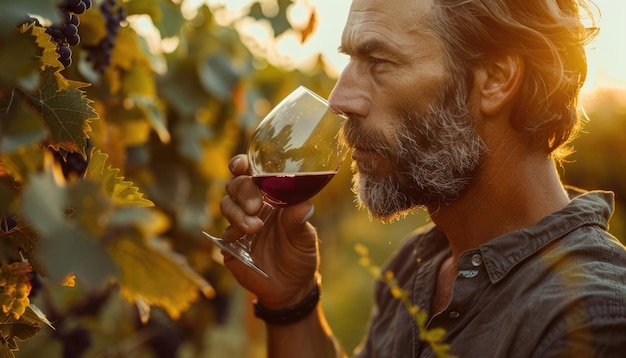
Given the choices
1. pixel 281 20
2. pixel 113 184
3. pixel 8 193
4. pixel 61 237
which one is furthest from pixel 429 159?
pixel 61 237

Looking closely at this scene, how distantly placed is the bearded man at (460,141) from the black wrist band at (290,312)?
80mm

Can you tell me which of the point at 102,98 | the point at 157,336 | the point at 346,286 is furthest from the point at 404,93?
the point at 346,286

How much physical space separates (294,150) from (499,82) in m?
0.67

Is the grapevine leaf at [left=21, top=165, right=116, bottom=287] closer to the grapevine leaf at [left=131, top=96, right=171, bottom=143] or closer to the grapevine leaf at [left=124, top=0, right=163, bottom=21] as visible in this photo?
the grapevine leaf at [left=124, top=0, right=163, bottom=21]

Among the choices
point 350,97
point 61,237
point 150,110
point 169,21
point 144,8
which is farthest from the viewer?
point 169,21

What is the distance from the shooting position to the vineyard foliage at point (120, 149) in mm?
1136

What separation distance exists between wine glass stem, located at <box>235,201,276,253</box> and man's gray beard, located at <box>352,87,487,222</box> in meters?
0.29

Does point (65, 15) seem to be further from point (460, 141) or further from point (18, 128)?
point (460, 141)

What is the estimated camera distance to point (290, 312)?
2.64m

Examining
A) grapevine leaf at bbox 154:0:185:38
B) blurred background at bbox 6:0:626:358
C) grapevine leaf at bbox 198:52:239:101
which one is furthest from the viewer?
grapevine leaf at bbox 198:52:239:101

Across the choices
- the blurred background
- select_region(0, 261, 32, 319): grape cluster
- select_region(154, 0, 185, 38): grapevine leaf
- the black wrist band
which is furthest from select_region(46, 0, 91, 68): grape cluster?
select_region(154, 0, 185, 38): grapevine leaf

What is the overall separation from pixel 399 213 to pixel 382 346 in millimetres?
502

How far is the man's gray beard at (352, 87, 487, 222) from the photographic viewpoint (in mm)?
2377

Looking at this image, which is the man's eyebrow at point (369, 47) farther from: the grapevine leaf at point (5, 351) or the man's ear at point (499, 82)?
the grapevine leaf at point (5, 351)
